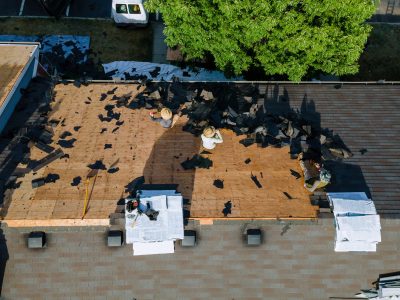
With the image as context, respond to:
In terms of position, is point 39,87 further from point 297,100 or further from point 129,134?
point 297,100

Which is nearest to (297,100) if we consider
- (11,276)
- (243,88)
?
(243,88)

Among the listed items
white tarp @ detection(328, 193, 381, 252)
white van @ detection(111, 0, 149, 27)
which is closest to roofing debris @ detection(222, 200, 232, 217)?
white tarp @ detection(328, 193, 381, 252)

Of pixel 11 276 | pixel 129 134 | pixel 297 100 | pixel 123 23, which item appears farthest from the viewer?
pixel 123 23

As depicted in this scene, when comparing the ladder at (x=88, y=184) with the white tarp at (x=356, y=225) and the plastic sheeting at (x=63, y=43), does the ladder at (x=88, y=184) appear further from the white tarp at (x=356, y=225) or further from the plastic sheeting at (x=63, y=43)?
the plastic sheeting at (x=63, y=43)

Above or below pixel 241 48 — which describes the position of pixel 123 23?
above

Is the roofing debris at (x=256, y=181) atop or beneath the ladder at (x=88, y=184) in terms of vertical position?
atop

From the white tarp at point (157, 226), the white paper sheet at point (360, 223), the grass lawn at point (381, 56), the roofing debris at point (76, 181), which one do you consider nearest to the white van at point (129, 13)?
the grass lawn at point (381, 56)

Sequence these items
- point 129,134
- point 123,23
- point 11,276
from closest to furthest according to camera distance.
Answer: point 11,276, point 129,134, point 123,23
